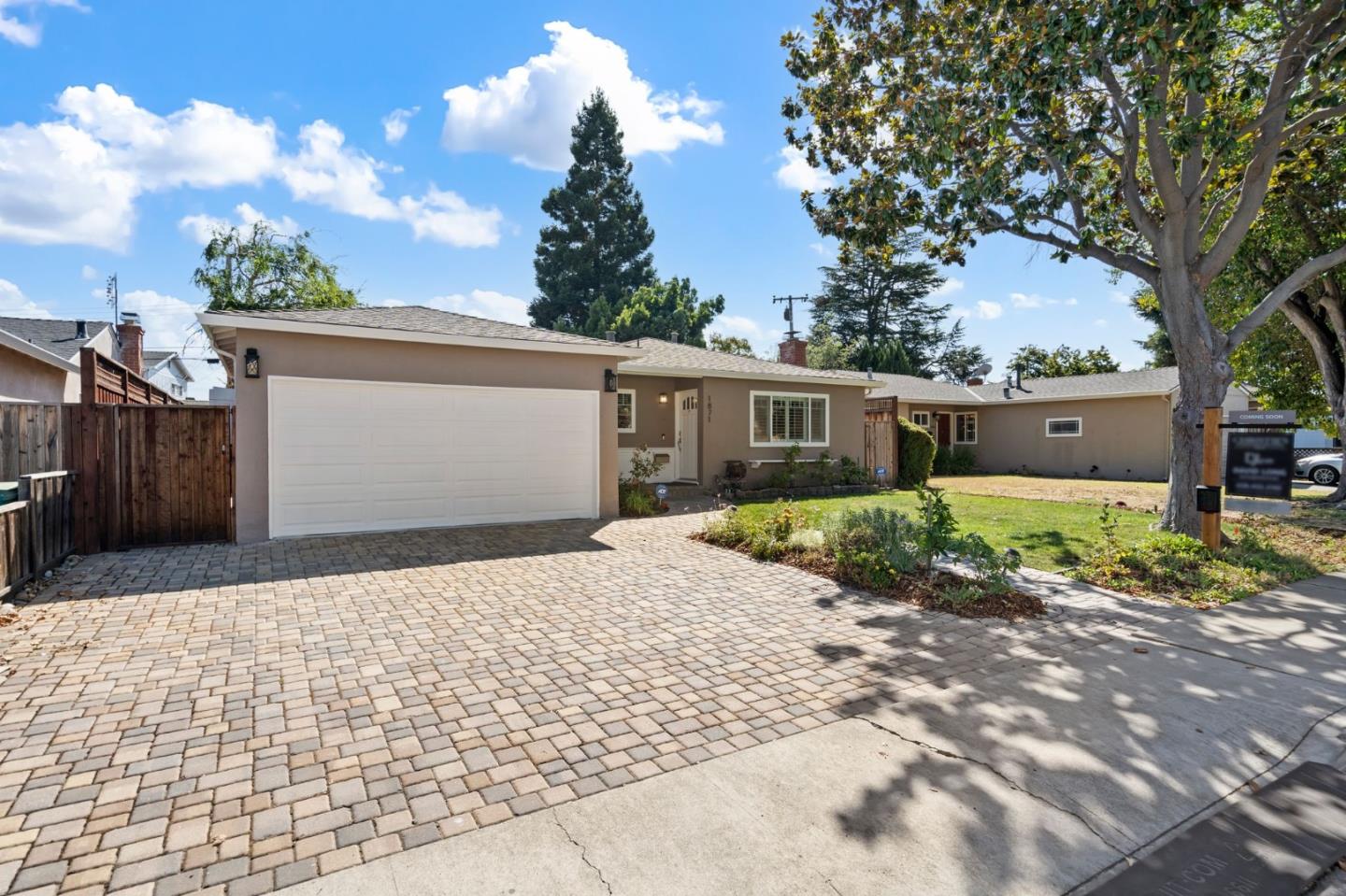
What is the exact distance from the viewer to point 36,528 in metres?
6.43

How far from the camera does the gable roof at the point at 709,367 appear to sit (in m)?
14.1

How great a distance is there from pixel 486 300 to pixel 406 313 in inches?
799

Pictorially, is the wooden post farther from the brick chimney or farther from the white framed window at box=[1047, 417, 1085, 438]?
the white framed window at box=[1047, 417, 1085, 438]

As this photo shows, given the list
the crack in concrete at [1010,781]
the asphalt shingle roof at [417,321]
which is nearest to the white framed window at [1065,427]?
the asphalt shingle roof at [417,321]

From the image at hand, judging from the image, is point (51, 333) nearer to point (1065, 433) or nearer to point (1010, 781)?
point (1010, 781)

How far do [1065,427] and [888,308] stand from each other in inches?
850

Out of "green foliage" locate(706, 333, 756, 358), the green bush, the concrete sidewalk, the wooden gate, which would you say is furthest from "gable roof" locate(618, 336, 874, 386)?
"green foliage" locate(706, 333, 756, 358)

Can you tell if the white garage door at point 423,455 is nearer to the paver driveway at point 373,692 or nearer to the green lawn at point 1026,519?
the paver driveway at point 373,692

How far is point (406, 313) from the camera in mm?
11039

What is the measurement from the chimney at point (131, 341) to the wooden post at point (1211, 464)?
25.5 metres

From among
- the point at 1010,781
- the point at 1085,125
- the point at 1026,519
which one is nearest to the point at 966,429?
the point at 1026,519

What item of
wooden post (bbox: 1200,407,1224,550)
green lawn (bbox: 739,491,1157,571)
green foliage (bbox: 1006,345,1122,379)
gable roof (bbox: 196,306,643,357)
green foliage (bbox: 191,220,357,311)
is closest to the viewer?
wooden post (bbox: 1200,407,1224,550)

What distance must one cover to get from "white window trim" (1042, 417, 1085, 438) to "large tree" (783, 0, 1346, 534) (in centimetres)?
1160

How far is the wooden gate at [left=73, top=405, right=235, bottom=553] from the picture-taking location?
7.77 m
